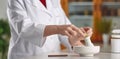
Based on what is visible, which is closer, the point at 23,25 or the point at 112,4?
the point at 23,25

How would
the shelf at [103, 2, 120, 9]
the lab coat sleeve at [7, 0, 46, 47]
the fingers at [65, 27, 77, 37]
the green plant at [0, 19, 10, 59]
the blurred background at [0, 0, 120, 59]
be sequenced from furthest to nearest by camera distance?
the shelf at [103, 2, 120, 9]
the blurred background at [0, 0, 120, 59]
the green plant at [0, 19, 10, 59]
the lab coat sleeve at [7, 0, 46, 47]
the fingers at [65, 27, 77, 37]

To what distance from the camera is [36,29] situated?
1747 millimetres

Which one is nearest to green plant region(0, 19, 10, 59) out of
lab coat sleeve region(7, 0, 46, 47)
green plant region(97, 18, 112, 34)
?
green plant region(97, 18, 112, 34)

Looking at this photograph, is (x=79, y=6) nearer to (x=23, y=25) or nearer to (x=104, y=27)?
(x=104, y=27)

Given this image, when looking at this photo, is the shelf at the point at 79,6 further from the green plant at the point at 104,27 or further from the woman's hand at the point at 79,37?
the woman's hand at the point at 79,37

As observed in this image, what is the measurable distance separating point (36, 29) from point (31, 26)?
1.3 inches

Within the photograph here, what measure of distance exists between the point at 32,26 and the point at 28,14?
20 centimetres

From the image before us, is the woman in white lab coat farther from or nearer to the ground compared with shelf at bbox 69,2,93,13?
nearer to the ground

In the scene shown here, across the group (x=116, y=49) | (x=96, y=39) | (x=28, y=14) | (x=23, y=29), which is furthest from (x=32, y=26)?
(x=96, y=39)

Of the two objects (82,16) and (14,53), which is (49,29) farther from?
(82,16)

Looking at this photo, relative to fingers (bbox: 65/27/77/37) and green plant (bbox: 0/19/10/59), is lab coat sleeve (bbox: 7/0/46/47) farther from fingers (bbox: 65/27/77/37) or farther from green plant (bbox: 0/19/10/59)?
green plant (bbox: 0/19/10/59)

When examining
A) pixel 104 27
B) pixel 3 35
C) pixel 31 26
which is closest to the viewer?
pixel 31 26

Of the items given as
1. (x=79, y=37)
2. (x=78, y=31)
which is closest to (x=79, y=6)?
(x=79, y=37)

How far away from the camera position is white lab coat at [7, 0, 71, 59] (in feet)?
5.80
